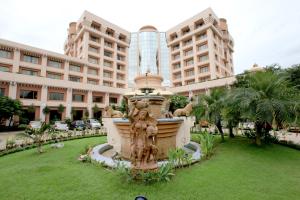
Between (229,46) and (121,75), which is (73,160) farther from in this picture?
(229,46)

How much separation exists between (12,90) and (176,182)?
28.0 meters

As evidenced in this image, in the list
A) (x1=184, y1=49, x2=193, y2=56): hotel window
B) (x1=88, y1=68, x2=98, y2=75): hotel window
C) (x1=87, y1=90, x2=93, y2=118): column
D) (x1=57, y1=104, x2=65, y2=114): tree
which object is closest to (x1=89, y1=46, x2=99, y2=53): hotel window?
(x1=88, y1=68, x2=98, y2=75): hotel window

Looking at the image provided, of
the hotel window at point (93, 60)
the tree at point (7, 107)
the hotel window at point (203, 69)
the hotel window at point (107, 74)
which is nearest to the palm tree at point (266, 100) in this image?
the tree at point (7, 107)

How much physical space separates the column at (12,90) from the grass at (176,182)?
75.8ft

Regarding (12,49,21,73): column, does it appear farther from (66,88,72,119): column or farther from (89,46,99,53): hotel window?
(89,46,99,53): hotel window

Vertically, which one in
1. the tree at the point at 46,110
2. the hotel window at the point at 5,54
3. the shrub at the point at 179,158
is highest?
the hotel window at the point at 5,54

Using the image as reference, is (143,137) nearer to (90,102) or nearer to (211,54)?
(90,102)

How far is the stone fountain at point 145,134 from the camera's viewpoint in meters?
4.78

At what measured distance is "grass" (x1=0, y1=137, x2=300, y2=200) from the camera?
153 inches


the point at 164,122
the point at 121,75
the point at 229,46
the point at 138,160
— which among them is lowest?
the point at 138,160

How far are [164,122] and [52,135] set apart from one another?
35.1ft

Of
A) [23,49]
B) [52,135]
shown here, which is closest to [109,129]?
[52,135]

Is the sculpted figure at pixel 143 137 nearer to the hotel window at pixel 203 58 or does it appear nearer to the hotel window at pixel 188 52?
the hotel window at pixel 203 58

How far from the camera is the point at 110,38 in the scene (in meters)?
39.7
